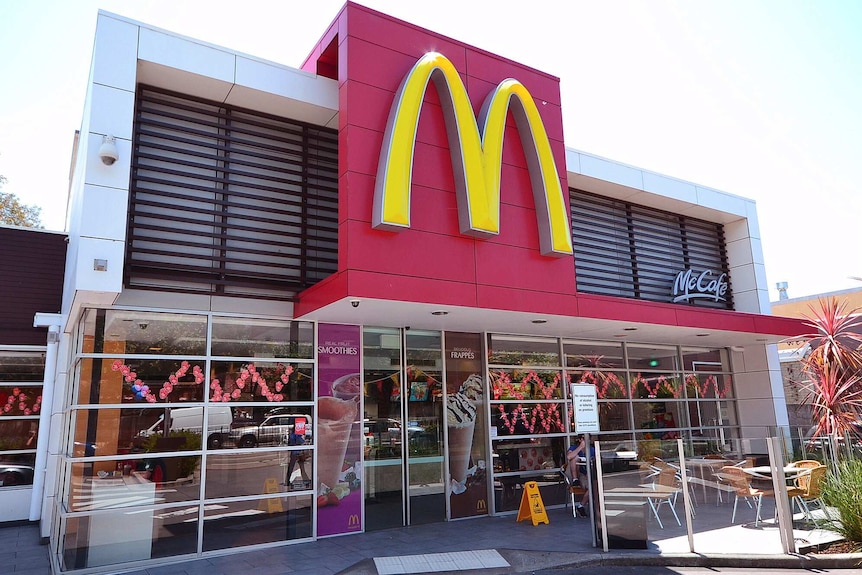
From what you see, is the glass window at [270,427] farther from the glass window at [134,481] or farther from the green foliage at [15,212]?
the green foliage at [15,212]

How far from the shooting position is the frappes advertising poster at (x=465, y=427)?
10234 millimetres

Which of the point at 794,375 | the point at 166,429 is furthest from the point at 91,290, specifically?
Result: the point at 794,375

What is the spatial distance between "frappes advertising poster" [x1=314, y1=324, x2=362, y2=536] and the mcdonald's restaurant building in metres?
0.03

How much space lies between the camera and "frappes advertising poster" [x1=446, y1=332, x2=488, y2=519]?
10.2 metres

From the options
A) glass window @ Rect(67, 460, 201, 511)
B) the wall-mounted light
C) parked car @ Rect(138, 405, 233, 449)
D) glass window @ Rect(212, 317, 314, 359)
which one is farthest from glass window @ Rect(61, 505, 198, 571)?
the wall-mounted light

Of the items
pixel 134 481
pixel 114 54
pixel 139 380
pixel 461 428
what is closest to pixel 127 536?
pixel 134 481

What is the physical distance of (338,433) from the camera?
30.3ft

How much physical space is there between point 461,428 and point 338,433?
2.28 metres

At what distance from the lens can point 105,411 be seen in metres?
7.59

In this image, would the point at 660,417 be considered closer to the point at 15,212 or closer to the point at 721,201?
the point at 721,201

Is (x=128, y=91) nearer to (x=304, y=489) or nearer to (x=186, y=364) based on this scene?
(x=186, y=364)

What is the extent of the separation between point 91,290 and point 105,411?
5.43 ft

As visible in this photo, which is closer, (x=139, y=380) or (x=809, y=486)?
(x=139, y=380)

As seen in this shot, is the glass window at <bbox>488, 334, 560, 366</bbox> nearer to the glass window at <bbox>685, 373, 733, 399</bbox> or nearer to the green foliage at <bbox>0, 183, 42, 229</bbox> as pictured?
the glass window at <bbox>685, 373, 733, 399</bbox>
